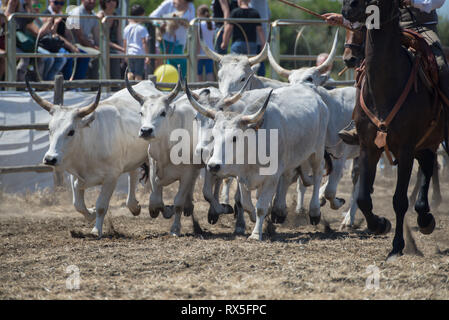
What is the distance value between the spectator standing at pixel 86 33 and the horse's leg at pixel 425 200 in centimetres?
520

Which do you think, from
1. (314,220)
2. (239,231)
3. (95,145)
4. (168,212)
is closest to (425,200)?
(314,220)

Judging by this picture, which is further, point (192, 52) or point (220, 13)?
point (220, 13)

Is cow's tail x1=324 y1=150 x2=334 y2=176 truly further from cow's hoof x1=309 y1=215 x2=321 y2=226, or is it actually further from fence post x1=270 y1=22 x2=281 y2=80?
fence post x1=270 y1=22 x2=281 y2=80

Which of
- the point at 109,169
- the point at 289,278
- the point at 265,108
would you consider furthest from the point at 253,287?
the point at 109,169

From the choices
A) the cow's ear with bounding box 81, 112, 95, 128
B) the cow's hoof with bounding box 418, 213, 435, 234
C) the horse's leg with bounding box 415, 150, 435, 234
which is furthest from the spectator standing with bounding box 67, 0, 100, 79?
the cow's hoof with bounding box 418, 213, 435, 234

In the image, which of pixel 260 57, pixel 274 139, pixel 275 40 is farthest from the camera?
pixel 275 40

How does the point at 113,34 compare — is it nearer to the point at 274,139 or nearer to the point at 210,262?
the point at 274,139

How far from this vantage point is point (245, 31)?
1162cm

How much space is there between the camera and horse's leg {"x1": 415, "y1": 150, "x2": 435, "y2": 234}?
7145mm

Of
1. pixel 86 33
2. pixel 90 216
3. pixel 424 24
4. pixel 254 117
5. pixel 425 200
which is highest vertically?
pixel 424 24

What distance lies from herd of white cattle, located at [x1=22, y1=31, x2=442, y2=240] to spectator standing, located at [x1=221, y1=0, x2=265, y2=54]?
2421mm

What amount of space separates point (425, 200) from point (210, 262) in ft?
6.93

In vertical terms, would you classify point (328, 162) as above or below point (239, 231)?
above

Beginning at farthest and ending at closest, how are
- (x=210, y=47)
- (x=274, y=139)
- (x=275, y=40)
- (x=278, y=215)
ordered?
(x=210, y=47) < (x=275, y=40) < (x=278, y=215) < (x=274, y=139)
